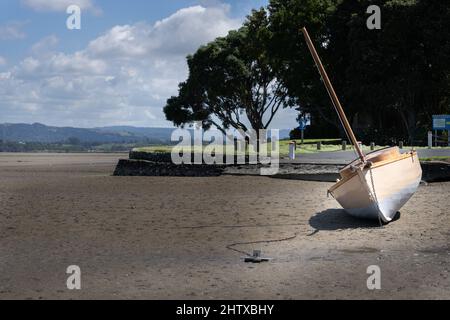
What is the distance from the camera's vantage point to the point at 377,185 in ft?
48.4

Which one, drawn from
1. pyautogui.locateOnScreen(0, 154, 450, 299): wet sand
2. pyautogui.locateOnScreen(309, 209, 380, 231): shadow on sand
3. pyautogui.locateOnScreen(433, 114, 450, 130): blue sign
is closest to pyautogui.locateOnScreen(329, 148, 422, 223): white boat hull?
pyautogui.locateOnScreen(309, 209, 380, 231): shadow on sand

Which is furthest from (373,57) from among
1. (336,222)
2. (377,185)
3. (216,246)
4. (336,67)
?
(216,246)

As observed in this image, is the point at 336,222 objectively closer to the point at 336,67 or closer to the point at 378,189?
the point at 378,189

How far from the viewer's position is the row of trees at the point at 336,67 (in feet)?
129

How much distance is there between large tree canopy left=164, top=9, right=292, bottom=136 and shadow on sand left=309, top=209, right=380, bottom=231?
104ft

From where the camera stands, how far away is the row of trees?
39.2 m

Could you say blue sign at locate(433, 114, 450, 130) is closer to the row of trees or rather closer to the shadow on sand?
the row of trees

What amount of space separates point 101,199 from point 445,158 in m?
13.9

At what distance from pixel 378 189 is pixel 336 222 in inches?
61.5

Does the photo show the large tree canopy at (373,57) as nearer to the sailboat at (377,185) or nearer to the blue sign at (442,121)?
the blue sign at (442,121)

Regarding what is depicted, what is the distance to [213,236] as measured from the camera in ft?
45.9

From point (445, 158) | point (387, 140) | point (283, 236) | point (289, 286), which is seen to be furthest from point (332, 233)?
point (387, 140)

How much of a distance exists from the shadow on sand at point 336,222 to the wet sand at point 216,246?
0.09ft
